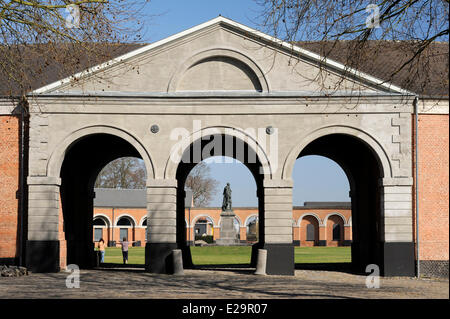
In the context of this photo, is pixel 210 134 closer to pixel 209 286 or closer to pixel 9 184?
pixel 209 286

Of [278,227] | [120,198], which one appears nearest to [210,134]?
[278,227]

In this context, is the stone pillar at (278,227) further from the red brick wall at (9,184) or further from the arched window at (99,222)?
the arched window at (99,222)

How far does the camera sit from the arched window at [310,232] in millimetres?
58719

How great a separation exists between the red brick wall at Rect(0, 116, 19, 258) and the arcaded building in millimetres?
32

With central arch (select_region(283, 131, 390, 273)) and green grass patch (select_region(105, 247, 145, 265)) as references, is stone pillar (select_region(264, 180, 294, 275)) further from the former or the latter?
green grass patch (select_region(105, 247, 145, 265))

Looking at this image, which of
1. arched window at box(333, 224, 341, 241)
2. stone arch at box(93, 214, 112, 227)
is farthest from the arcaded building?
stone arch at box(93, 214, 112, 227)

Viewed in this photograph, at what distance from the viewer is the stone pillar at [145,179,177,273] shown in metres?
18.9

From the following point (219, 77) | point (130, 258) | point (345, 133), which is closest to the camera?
point (345, 133)

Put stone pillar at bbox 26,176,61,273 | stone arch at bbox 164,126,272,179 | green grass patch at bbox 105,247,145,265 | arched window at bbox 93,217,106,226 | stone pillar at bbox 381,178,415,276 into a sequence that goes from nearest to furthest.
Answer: stone pillar at bbox 381,178,415,276 → stone pillar at bbox 26,176,61,273 → stone arch at bbox 164,126,272,179 → green grass patch at bbox 105,247,145,265 → arched window at bbox 93,217,106,226

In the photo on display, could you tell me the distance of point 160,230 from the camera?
18.9 meters

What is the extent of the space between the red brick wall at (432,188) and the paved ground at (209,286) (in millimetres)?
1634

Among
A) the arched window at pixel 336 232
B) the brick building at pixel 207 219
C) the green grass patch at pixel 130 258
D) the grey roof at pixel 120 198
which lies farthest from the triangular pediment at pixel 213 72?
the grey roof at pixel 120 198

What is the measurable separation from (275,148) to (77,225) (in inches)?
320

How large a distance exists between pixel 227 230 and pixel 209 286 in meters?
→ 31.7
